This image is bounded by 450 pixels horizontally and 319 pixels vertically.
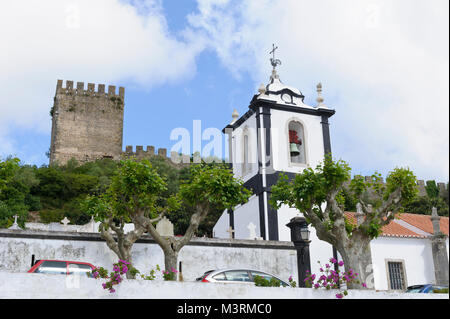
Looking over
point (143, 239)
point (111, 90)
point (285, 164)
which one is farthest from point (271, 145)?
point (111, 90)

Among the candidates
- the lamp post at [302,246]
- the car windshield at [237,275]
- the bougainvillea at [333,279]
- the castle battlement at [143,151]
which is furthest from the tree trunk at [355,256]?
the castle battlement at [143,151]

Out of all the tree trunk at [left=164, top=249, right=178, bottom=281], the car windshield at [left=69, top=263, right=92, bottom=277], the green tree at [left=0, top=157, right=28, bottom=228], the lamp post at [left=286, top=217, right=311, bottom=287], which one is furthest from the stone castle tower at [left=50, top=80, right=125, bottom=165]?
the car windshield at [left=69, top=263, right=92, bottom=277]

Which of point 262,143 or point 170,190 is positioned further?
point 170,190

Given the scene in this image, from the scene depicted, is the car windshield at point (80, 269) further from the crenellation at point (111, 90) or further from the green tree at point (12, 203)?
the crenellation at point (111, 90)

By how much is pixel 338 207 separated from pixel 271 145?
9243 mm

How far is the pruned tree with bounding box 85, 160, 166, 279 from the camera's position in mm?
16266

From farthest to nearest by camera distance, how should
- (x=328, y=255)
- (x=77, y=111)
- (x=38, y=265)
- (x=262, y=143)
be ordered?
(x=77, y=111) < (x=262, y=143) < (x=328, y=255) < (x=38, y=265)

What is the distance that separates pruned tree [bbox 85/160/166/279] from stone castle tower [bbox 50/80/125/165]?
46566mm

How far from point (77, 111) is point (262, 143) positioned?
42.8 m

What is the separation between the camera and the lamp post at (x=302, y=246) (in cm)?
1908

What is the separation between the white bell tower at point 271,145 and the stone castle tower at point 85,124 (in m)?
37.5

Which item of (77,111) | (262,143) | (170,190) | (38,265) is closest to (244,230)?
(262,143)

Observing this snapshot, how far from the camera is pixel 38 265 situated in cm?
1380
